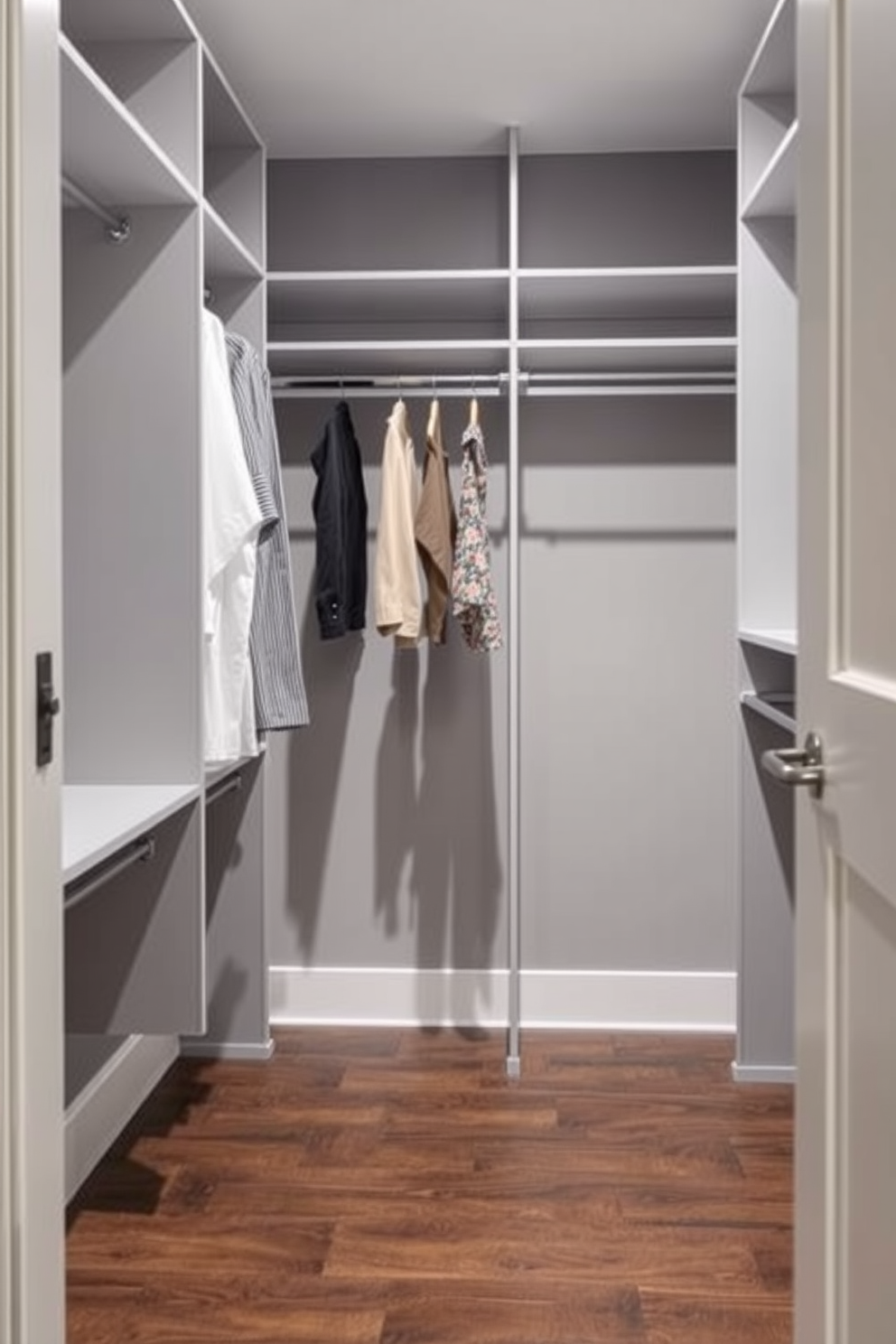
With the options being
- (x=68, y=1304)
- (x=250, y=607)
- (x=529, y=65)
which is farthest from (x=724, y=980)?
(x=529, y=65)

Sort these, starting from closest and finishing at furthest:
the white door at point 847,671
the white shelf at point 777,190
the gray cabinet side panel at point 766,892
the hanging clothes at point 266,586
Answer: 1. the white door at point 847,671
2. the white shelf at point 777,190
3. the hanging clothes at point 266,586
4. the gray cabinet side panel at point 766,892

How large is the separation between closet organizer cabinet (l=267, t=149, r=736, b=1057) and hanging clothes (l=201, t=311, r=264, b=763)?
0.89 m

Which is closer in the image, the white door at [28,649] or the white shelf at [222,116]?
the white door at [28,649]

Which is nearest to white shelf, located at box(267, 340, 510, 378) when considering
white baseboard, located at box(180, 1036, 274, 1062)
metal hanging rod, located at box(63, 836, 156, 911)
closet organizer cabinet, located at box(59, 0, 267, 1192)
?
closet organizer cabinet, located at box(59, 0, 267, 1192)

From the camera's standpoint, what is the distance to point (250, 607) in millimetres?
2686

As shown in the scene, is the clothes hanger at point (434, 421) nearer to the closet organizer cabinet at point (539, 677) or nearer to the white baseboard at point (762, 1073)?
the closet organizer cabinet at point (539, 677)

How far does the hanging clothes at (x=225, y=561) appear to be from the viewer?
2604 millimetres

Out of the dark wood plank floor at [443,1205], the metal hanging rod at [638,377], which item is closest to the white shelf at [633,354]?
the metal hanging rod at [638,377]

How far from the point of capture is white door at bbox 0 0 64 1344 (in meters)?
1.26

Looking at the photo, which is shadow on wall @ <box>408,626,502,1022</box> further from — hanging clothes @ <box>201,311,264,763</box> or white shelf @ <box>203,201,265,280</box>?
white shelf @ <box>203,201,265,280</box>

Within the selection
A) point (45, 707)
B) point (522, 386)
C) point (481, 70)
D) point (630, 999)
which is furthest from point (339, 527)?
point (45, 707)

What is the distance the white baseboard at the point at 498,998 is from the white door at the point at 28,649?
2.21m

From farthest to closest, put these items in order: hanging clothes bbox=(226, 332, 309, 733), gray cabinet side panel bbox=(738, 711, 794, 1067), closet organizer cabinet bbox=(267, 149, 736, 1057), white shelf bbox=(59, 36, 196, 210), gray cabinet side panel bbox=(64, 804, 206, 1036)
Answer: closet organizer cabinet bbox=(267, 149, 736, 1057) < gray cabinet side panel bbox=(738, 711, 794, 1067) < hanging clothes bbox=(226, 332, 309, 733) < gray cabinet side panel bbox=(64, 804, 206, 1036) < white shelf bbox=(59, 36, 196, 210)

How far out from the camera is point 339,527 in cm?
329
